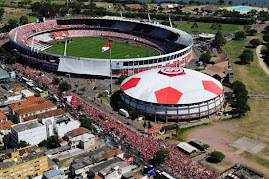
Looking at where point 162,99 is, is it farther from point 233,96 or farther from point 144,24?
point 144,24

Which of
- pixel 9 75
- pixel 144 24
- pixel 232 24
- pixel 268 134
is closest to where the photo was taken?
pixel 268 134

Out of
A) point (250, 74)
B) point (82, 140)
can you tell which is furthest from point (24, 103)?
point (250, 74)

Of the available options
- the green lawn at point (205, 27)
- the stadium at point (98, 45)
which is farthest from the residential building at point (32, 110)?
the green lawn at point (205, 27)

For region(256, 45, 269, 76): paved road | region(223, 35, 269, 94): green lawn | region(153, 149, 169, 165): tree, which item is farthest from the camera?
region(256, 45, 269, 76): paved road

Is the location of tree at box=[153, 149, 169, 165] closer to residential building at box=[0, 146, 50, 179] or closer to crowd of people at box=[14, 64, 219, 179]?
crowd of people at box=[14, 64, 219, 179]

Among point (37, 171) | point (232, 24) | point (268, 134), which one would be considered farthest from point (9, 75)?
point (232, 24)

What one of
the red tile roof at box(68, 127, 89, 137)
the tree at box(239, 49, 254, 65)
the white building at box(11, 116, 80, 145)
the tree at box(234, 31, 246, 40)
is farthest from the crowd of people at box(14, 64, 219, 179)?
the tree at box(234, 31, 246, 40)

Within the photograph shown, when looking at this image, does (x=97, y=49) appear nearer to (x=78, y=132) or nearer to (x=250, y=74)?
(x=250, y=74)
